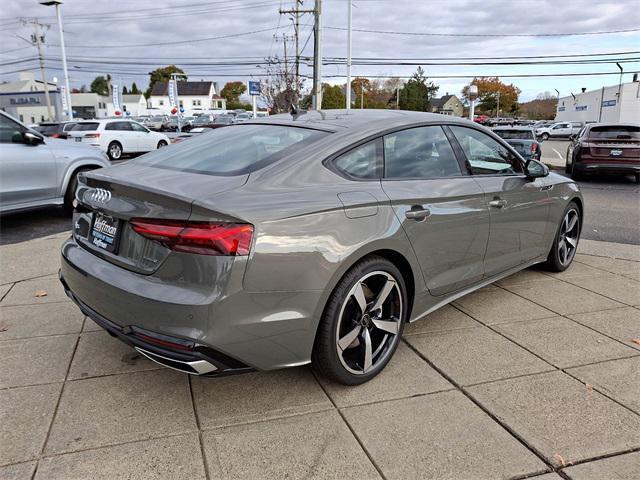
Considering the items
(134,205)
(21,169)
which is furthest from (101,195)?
(21,169)

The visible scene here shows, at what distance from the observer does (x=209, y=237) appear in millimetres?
2312

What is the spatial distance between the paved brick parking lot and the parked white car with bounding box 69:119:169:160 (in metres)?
16.7

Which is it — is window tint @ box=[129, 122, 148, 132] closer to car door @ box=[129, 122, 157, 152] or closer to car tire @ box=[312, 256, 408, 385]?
car door @ box=[129, 122, 157, 152]

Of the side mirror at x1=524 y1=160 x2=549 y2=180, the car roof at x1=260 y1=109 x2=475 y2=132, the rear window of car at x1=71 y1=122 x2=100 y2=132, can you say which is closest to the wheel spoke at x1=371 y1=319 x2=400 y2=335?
the car roof at x1=260 y1=109 x2=475 y2=132

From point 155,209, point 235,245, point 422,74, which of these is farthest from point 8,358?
point 422,74

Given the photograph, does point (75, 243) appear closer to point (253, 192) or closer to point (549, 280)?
point (253, 192)

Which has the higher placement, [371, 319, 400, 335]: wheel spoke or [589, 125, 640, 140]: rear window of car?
[589, 125, 640, 140]: rear window of car

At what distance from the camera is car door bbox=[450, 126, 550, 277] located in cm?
383

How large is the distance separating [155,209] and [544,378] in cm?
249

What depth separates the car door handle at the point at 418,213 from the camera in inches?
121

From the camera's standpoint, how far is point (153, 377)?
3.06 meters

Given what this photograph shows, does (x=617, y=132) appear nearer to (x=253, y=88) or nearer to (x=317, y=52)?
(x=317, y=52)

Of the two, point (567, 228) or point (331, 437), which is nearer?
point (331, 437)

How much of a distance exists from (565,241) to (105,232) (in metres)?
4.43
